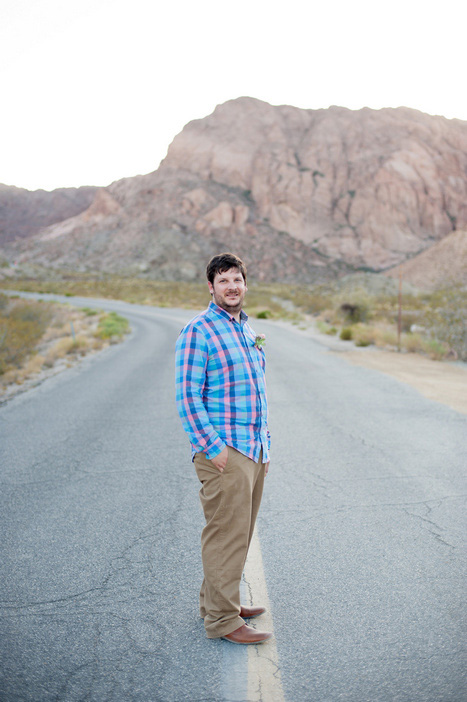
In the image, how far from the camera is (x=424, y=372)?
1106 centimetres

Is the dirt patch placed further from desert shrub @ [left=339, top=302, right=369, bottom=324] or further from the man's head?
desert shrub @ [left=339, top=302, right=369, bottom=324]

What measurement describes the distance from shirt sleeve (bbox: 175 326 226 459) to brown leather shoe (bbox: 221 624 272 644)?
94 cm

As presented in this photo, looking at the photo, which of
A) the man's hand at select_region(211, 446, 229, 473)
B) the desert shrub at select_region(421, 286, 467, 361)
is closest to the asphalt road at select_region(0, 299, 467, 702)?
the man's hand at select_region(211, 446, 229, 473)

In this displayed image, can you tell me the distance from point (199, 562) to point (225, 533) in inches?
34.3

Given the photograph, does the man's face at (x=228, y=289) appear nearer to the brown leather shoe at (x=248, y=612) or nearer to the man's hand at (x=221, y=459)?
the man's hand at (x=221, y=459)

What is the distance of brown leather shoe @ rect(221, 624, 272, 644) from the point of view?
101 inches

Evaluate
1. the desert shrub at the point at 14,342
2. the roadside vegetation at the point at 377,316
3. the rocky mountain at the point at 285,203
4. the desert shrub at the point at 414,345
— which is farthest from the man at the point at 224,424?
the rocky mountain at the point at 285,203

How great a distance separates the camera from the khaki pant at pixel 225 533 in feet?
8.38

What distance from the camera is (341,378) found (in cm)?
1035

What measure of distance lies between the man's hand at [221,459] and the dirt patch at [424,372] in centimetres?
588

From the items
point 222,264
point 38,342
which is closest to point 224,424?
point 222,264

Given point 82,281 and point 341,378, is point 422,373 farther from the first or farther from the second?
point 82,281

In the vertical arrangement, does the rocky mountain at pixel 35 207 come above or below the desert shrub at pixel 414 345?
above

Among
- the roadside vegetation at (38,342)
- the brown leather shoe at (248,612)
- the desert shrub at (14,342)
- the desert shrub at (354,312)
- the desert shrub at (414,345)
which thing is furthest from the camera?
the desert shrub at (354,312)
